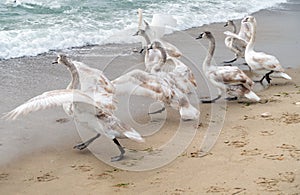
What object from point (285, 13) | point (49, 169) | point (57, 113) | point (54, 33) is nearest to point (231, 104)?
point (57, 113)

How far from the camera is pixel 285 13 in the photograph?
1842 cm

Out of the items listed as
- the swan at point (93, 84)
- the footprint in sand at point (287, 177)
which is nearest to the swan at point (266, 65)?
the swan at point (93, 84)

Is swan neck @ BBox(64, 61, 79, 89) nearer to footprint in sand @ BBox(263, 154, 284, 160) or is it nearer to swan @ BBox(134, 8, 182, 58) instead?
footprint in sand @ BBox(263, 154, 284, 160)

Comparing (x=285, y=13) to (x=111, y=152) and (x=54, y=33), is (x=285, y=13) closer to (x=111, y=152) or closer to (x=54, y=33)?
(x=54, y=33)

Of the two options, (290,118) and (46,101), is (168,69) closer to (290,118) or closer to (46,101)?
(290,118)

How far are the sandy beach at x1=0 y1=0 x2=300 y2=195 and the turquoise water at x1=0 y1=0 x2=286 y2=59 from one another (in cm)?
247

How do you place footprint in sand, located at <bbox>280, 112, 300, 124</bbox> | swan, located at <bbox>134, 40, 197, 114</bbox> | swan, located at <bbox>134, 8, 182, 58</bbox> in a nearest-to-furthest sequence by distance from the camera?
footprint in sand, located at <bbox>280, 112, 300, 124</bbox>, swan, located at <bbox>134, 40, 197, 114</bbox>, swan, located at <bbox>134, 8, 182, 58</bbox>

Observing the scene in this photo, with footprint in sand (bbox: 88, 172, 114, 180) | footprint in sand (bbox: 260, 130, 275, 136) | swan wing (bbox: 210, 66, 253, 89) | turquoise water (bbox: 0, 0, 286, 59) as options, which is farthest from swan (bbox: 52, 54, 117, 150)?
turquoise water (bbox: 0, 0, 286, 59)

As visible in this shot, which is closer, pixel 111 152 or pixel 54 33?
pixel 111 152

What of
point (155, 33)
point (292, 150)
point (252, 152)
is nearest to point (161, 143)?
point (252, 152)

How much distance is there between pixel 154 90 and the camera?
24.6 feet

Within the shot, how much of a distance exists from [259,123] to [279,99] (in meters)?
1.42

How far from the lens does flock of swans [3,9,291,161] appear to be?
19.3 ft

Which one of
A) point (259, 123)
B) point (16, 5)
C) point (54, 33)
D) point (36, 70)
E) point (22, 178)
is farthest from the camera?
point (16, 5)
